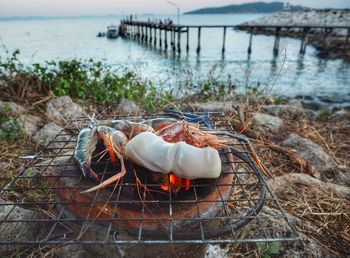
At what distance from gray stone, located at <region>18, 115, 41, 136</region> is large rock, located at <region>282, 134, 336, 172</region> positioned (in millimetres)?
4428

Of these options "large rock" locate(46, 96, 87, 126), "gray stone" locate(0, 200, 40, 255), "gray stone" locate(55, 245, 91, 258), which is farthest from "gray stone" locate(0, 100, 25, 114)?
"gray stone" locate(55, 245, 91, 258)

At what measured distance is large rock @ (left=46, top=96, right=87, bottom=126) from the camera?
5.83 metres

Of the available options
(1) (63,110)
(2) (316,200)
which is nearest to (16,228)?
(1) (63,110)

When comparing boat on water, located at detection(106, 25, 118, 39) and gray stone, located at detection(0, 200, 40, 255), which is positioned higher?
gray stone, located at detection(0, 200, 40, 255)

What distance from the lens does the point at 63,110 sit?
238 inches

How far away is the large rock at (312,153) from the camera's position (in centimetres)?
482

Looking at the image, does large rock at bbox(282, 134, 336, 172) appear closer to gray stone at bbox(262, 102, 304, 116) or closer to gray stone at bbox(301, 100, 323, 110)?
gray stone at bbox(262, 102, 304, 116)

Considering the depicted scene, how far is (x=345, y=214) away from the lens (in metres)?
3.64

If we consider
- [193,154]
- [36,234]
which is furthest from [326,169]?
[36,234]

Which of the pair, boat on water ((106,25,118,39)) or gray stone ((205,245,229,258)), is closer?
gray stone ((205,245,229,258))

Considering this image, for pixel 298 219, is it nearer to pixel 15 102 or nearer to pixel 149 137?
pixel 149 137

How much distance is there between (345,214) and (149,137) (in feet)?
9.35

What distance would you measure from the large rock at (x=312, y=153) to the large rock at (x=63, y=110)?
12.6 feet

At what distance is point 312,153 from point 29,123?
497 cm
